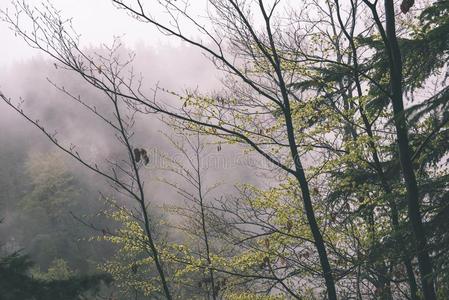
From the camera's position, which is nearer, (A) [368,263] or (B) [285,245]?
(A) [368,263]

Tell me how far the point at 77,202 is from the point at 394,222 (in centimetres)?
4208

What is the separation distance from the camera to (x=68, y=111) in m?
69.8

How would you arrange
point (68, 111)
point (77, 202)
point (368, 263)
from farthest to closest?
point (68, 111) → point (77, 202) → point (368, 263)

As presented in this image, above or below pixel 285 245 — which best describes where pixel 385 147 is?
above

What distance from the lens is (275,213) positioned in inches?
250

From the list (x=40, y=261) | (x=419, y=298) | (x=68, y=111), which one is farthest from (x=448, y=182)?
(x=68, y=111)

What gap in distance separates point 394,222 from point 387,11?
345 cm

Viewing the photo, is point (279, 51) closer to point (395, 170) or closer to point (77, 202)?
point (395, 170)

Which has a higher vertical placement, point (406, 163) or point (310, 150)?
point (310, 150)

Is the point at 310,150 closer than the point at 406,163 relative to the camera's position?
No

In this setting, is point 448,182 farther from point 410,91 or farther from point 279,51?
point 279,51

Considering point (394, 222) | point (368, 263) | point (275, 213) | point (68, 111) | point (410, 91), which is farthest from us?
point (68, 111)

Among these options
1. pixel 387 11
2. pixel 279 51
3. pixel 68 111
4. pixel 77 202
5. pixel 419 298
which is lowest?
pixel 419 298

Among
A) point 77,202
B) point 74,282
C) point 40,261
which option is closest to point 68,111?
point 77,202
